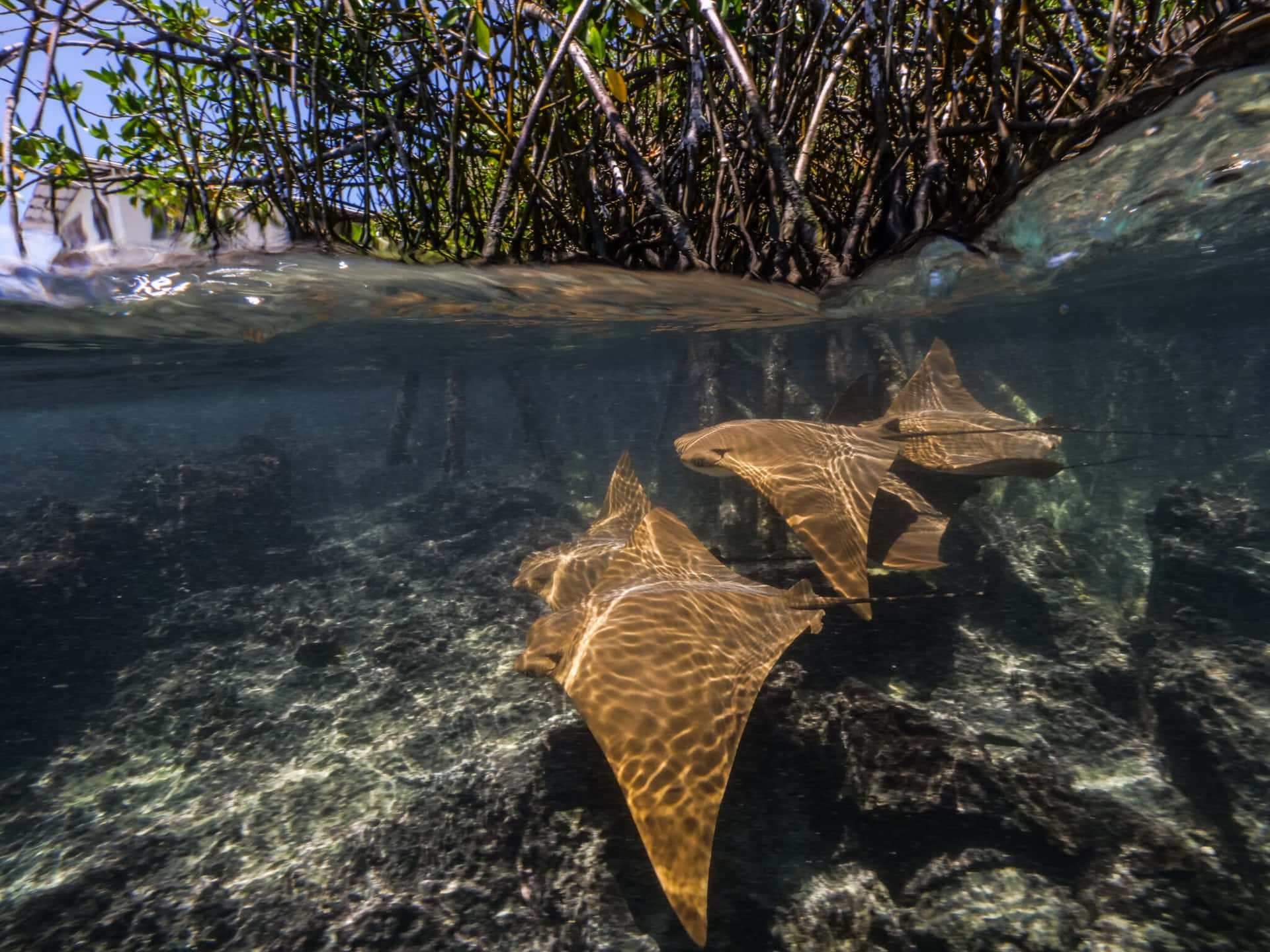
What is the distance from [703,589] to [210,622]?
5.78 m

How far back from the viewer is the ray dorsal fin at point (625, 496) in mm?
5945

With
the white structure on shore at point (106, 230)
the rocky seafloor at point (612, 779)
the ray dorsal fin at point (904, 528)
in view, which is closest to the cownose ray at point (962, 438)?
the ray dorsal fin at point (904, 528)

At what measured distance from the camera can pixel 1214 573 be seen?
570cm

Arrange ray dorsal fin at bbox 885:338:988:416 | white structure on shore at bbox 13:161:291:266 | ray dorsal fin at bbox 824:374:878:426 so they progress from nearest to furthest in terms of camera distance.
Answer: white structure on shore at bbox 13:161:291:266
ray dorsal fin at bbox 885:338:988:416
ray dorsal fin at bbox 824:374:878:426

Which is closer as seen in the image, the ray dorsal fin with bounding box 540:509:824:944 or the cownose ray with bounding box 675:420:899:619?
the ray dorsal fin with bounding box 540:509:824:944

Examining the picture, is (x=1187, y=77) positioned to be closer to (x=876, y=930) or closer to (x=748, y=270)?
(x=748, y=270)

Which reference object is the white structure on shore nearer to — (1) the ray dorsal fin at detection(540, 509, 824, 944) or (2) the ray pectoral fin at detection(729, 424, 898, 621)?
(2) the ray pectoral fin at detection(729, 424, 898, 621)

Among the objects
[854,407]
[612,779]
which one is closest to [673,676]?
[612,779]

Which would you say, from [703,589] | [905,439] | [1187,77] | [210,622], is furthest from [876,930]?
[1187,77]

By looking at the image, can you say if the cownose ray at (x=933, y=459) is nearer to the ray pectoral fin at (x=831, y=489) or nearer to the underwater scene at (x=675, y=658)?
the underwater scene at (x=675, y=658)

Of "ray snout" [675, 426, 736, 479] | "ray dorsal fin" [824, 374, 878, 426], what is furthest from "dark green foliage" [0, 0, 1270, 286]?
"ray snout" [675, 426, 736, 479]

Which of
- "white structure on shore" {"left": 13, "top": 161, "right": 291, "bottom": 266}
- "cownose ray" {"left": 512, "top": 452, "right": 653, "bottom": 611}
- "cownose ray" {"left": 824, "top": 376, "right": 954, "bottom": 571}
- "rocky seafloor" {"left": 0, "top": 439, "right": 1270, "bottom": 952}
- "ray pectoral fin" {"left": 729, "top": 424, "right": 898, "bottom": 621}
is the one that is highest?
"white structure on shore" {"left": 13, "top": 161, "right": 291, "bottom": 266}

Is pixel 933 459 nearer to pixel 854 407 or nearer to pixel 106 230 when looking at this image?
pixel 854 407

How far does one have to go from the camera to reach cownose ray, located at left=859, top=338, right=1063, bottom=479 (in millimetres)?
5047
